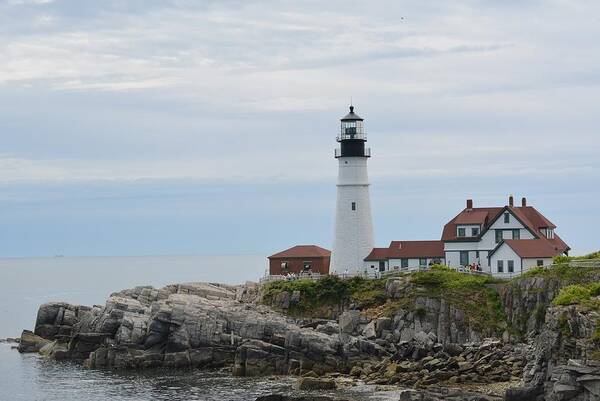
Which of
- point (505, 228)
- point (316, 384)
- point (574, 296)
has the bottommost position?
point (316, 384)

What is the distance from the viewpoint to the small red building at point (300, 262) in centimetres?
8106

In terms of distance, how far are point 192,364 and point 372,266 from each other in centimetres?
1988

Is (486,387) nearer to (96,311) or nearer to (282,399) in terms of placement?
(282,399)

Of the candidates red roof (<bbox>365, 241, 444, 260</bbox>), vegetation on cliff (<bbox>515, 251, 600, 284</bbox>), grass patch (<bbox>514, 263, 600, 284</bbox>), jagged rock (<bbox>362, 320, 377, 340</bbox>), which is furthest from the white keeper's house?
jagged rock (<bbox>362, 320, 377, 340</bbox>)

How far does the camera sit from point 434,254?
7644 cm

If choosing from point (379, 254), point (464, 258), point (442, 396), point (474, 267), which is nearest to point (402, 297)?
point (474, 267)

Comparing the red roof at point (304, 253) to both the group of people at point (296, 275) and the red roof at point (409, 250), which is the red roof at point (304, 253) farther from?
the red roof at point (409, 250)

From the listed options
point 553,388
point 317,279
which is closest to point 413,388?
point 553,388

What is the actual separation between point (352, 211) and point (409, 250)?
509 cm

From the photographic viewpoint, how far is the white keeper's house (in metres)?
71.0

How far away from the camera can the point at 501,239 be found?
7262cm

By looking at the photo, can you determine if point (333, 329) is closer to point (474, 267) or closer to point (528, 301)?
point (528, 301)

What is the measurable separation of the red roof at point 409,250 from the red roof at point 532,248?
6.52m

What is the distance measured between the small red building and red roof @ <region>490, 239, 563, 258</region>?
15424mm
